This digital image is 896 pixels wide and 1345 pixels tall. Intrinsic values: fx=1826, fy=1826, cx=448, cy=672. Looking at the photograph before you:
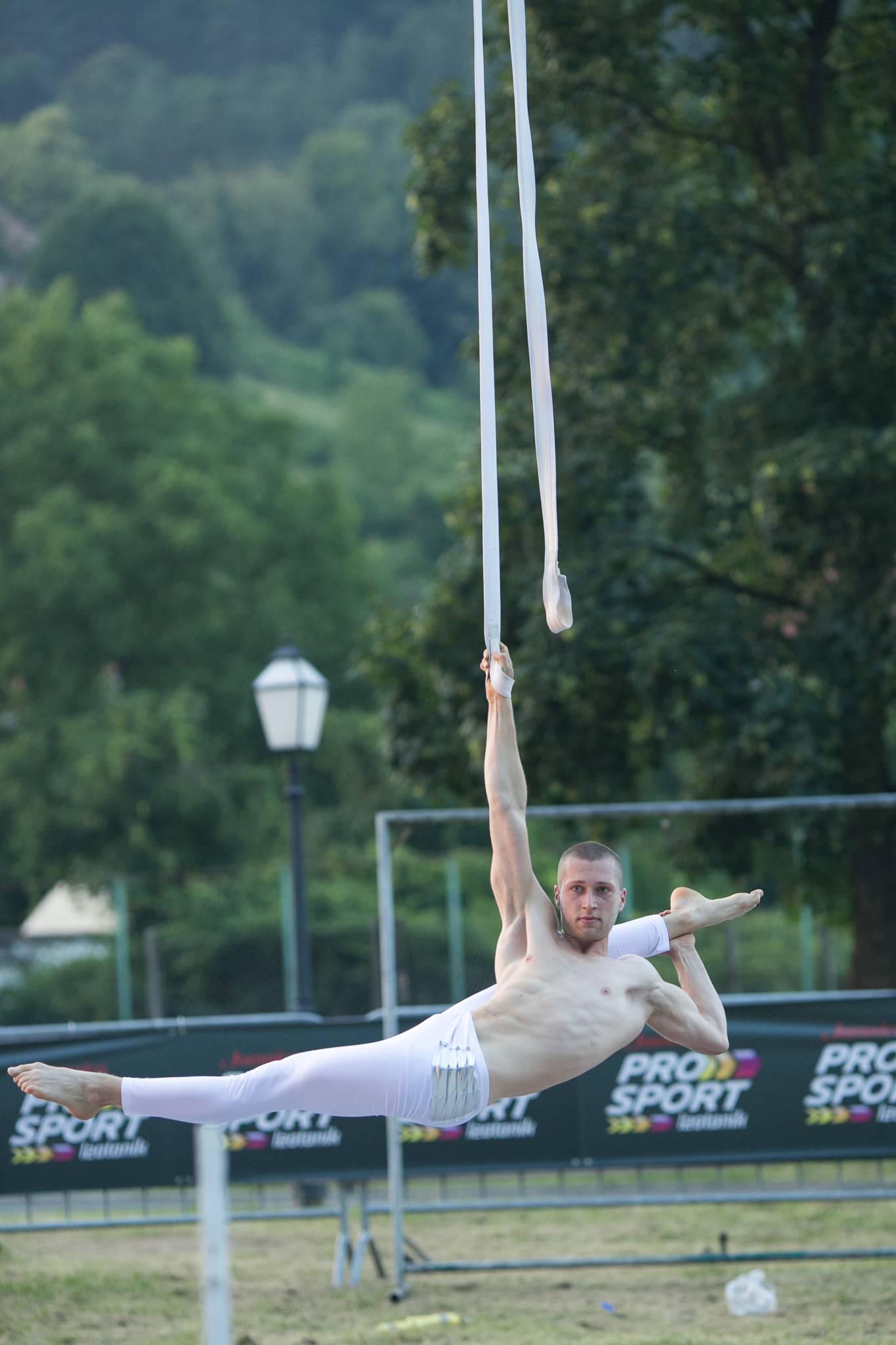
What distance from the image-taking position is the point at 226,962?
79.2ft

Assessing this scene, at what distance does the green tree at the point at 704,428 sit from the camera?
50.1ft

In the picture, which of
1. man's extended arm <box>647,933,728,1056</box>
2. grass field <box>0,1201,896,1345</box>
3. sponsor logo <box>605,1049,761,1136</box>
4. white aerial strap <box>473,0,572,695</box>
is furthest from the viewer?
sponsor logo <box>605,1049,761,1136</box>

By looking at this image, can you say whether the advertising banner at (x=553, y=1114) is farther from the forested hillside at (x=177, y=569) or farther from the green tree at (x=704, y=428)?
the forested hillside at (x=177, y=569)

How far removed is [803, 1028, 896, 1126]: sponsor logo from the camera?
10719mm

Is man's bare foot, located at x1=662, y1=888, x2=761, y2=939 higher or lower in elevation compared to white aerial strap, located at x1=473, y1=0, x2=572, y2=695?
lower

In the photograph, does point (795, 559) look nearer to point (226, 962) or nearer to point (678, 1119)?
point (678, 1119)

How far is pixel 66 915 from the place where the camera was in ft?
122

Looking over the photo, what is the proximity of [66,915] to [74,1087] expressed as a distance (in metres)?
31.5

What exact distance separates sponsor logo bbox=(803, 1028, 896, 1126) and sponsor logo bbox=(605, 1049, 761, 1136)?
1.26 feet

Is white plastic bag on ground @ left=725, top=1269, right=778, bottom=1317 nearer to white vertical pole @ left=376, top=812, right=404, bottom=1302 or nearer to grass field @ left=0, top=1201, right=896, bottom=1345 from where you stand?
grass field @ left=0, top=1201, right=896, bottom=1345

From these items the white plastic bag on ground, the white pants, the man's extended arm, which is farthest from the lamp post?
the white pants

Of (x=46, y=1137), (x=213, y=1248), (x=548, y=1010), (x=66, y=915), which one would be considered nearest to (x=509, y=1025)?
(x=548, y=1010)

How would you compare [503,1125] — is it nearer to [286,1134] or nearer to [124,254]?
[286,1134]

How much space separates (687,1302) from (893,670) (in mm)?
6491
